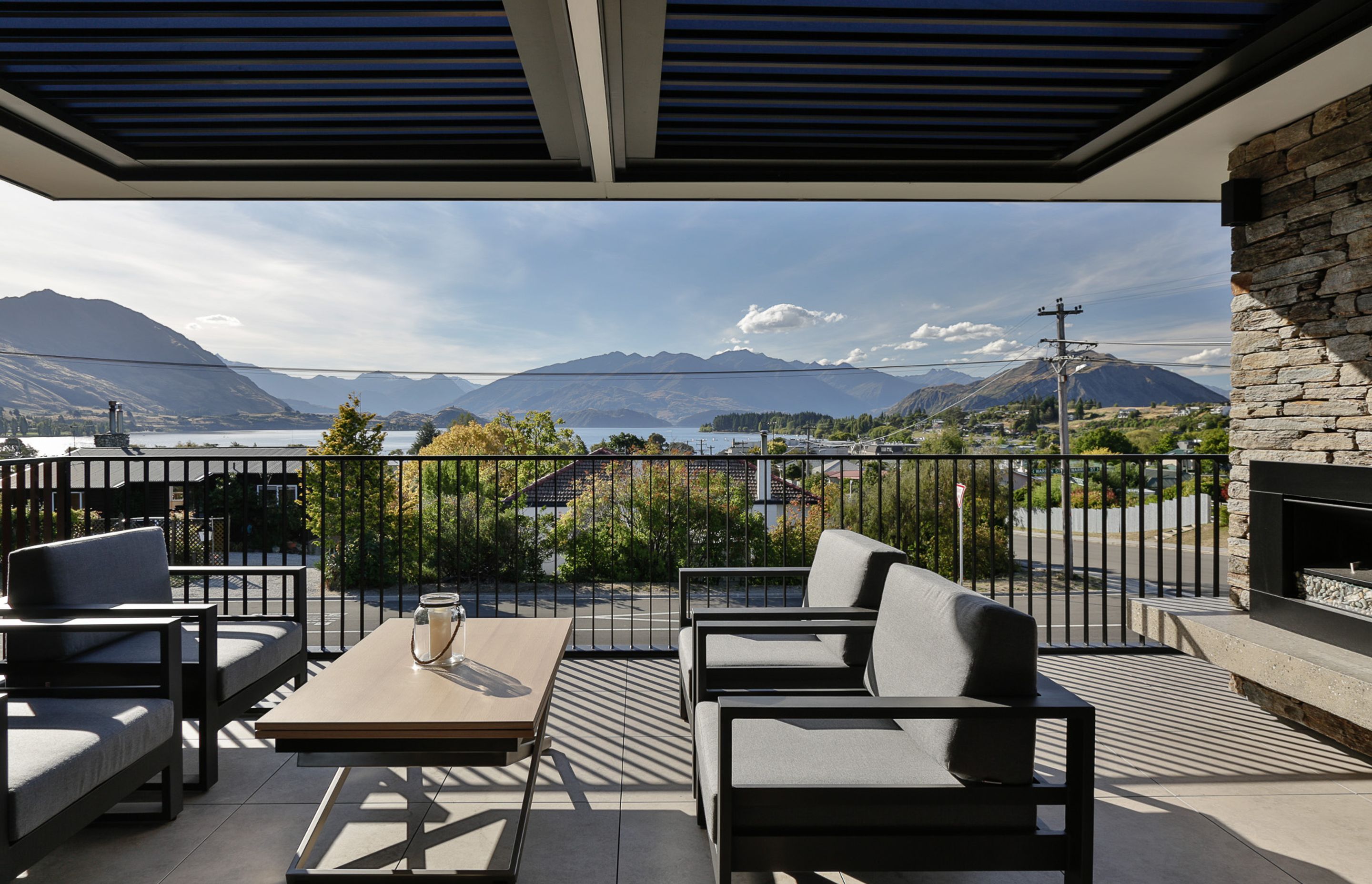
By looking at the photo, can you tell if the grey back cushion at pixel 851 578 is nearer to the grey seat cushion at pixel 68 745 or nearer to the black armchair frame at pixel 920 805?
the black armchair frame at pixel 920 805

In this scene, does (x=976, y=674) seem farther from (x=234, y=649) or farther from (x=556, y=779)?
(x=234, y=649)

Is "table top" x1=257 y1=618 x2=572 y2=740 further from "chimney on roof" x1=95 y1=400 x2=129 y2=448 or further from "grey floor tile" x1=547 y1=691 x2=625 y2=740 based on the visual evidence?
"chimney on roof" x1=95 y1=400 x2=129 y2=448

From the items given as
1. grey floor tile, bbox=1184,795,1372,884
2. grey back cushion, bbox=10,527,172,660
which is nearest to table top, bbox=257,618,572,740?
grey back cushion, bbox=10,527,172,660

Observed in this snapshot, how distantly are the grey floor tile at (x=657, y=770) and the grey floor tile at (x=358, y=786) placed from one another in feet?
2.10

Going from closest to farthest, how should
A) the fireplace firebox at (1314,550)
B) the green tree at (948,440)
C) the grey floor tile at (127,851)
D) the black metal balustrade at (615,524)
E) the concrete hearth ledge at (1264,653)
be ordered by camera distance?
1. the grey floor tile at (127,851)
2. the concrete hearth ledge at (1264,653)
3. the fireplace firebox at (1314,550)
4. the black metal balustrade at (615,524)
5. the green tree at (948,440)

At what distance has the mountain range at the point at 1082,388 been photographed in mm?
24266

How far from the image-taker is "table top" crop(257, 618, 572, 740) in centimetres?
158

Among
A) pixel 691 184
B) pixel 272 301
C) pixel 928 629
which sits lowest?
pixel 928 629

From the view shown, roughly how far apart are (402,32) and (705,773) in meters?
2.58

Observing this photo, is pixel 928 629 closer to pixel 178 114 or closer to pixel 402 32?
pixel 402 32

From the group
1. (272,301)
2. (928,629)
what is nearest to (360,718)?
(928,629)

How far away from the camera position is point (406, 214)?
50875mm

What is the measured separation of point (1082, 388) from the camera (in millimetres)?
25047

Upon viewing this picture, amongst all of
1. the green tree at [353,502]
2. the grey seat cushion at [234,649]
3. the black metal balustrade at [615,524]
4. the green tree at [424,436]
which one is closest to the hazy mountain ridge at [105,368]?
the green tree at [424,436]
